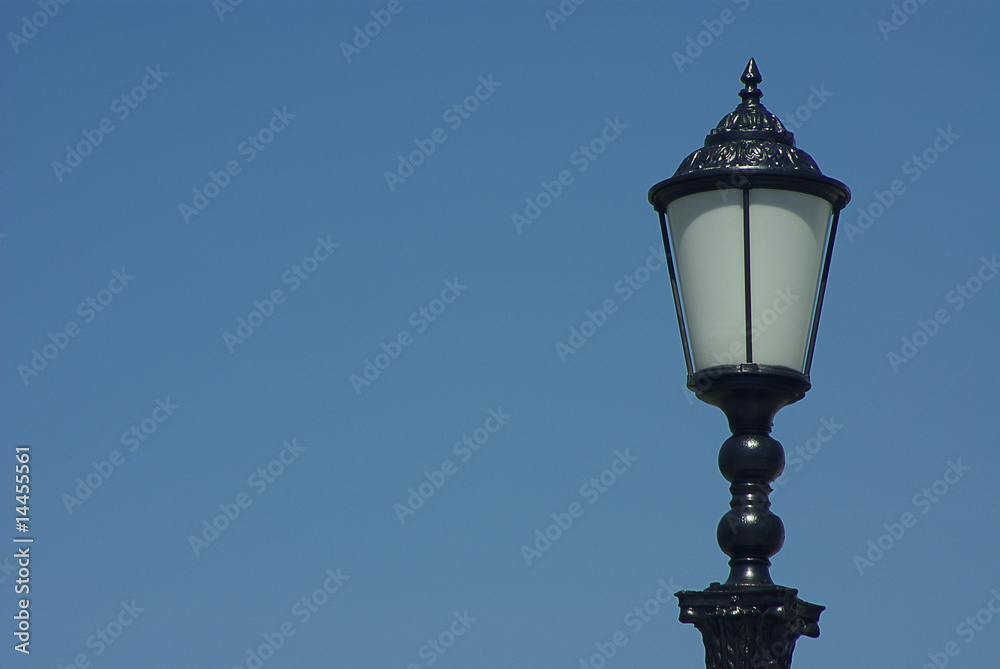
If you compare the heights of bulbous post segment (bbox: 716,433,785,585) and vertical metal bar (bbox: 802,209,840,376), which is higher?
vertical metal bar (bbox: 802,209,840,376)

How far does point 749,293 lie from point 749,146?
61cm

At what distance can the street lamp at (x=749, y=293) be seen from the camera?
5.25m

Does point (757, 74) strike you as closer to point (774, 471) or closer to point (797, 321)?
point (797, 321)

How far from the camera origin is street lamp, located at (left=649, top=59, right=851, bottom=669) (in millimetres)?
5254

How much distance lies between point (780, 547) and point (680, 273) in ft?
3.79

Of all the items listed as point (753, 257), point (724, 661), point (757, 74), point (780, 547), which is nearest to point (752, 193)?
point (753, 257)

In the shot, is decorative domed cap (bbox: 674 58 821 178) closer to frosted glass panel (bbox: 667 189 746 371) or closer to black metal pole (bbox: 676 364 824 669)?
frosted glass panel (bbox: 667 189 746 371)

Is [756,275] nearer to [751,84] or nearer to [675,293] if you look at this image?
[675,293]

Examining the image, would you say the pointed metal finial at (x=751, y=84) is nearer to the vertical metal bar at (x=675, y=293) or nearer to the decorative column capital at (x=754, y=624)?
the vertical metal bar at (x=675, y=293)

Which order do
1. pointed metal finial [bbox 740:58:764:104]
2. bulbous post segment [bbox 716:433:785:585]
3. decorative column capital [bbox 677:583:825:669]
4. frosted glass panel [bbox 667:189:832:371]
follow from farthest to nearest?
pointed metal finial [bbox 740:58:764:104], frosted glass panel [bbox 667:189:832:371], bulbous post segment [bbox 716:433:785:585], decorative column capital [bbox 677:583:825:669]

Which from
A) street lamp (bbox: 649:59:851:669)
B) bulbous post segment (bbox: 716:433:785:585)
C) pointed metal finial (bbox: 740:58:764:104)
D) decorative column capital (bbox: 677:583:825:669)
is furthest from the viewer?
pointed metal finial (bbox: 740:58:764:104)

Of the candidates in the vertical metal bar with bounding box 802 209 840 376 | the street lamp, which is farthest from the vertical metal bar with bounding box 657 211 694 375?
the vertical metal bar with bounding box 802 209 840 376

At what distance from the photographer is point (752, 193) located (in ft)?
17.8

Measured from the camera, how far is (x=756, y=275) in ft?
17.6
